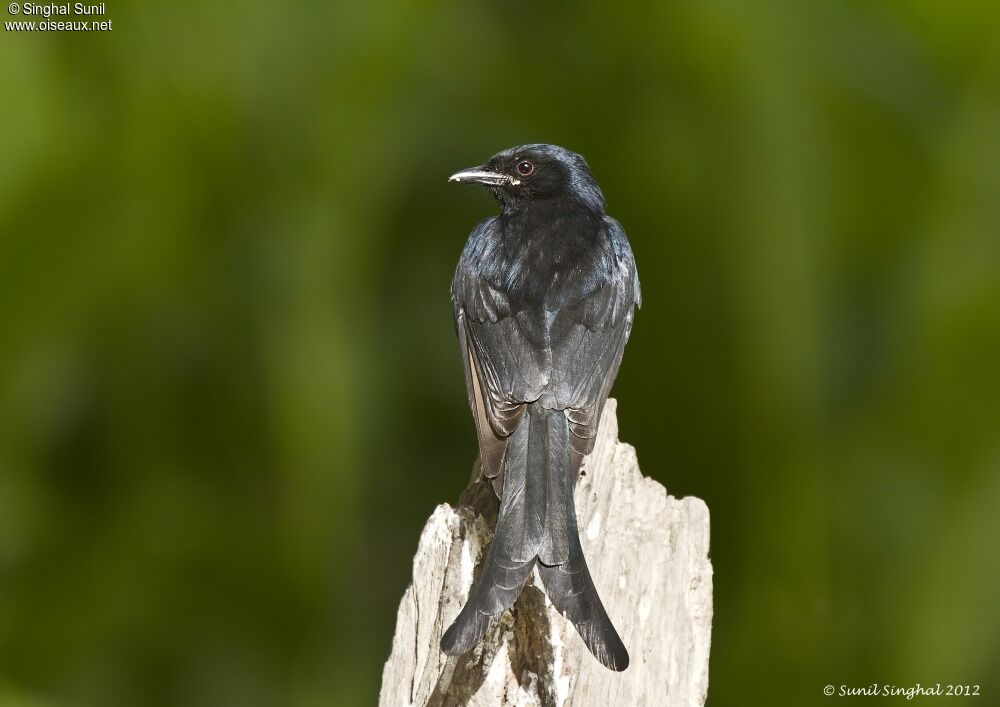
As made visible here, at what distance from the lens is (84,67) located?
546cm

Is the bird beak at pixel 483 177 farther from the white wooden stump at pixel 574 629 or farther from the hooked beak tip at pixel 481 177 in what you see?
the white wooden stump at pixel 574 629

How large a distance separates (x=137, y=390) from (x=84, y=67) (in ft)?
5.29

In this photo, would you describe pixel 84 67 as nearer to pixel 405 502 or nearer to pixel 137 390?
pixel 137 390

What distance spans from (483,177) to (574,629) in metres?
1.89

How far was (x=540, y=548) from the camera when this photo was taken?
293 centimetres

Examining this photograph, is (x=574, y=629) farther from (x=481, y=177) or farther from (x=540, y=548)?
(x=481, y=177)

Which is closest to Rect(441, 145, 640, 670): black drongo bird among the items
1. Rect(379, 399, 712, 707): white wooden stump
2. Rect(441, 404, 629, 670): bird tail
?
Rect(441, 404, 629, 670): bird tail

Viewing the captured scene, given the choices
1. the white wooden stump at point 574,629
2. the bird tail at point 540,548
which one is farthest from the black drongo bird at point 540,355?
the white wooden stump at point 574,629

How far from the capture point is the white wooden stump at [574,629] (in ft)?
9.66

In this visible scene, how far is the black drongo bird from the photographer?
9.45 ft

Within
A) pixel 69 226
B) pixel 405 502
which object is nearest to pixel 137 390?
pixel 69 226

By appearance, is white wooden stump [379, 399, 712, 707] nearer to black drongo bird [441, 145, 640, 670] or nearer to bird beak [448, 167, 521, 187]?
black drongo bird [441, 145, 640, 670]

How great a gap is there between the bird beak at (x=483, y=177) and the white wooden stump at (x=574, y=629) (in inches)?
55.1

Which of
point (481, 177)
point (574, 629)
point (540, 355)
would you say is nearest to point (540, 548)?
point (574, 629)
